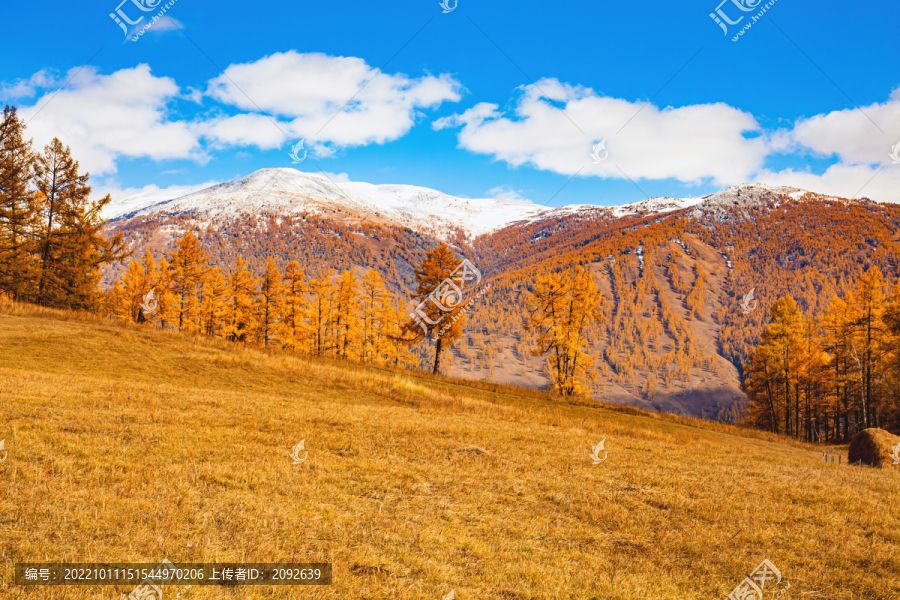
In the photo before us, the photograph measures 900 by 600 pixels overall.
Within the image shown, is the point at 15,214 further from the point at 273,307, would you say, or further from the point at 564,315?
the point at 564,315

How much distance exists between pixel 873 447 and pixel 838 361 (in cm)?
3950

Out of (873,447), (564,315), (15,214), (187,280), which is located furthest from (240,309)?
(873,447)

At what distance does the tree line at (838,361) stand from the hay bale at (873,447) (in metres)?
24.9

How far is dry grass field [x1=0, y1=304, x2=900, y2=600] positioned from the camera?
21.7 feet

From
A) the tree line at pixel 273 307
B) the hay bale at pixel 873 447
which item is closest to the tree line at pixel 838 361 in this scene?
the hay bale at pixel 873 447

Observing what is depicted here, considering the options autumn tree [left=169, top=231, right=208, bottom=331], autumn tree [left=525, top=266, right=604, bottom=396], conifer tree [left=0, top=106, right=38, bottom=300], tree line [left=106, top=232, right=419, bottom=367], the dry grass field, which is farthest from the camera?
autumn tree [left=169, top=231, right=208, bottom=331]

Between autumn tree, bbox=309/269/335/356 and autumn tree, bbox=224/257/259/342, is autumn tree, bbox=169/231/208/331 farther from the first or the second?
autumn tree, bbox=309/269/335/356

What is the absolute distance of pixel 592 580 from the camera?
22.6 feet

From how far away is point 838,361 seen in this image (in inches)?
1998

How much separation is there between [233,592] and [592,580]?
467 cm

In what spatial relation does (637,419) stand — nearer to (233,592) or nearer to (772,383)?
(233,592)

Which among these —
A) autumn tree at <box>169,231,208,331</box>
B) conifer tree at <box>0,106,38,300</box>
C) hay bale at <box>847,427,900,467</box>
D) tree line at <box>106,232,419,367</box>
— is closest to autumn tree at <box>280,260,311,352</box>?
tree line at <box>106,232,419,367</box>

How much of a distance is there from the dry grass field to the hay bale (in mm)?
1307

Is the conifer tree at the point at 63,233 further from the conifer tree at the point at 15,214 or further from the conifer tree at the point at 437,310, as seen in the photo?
the conifer tree at the point at 437,310
